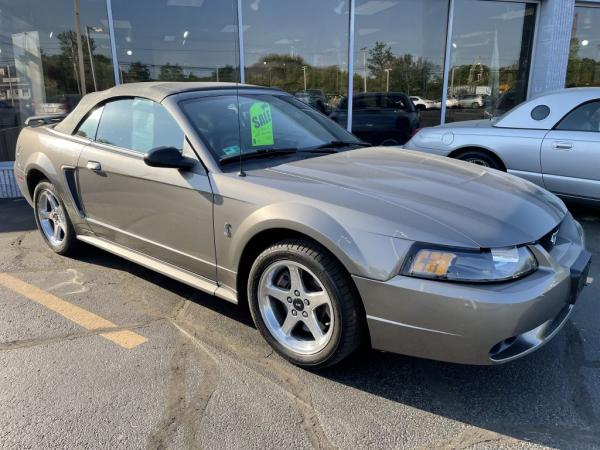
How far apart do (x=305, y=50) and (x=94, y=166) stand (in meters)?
7.09

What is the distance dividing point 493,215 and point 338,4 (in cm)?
823

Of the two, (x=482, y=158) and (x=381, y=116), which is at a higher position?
(x=381, y=116)

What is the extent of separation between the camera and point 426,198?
8.27 ft

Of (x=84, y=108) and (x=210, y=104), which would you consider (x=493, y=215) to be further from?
(x=84, y=108)

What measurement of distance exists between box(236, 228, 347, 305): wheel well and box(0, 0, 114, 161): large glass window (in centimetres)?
605

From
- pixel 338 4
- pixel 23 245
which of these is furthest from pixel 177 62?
pixel 23 245

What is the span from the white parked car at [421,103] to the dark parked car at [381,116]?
0.48 ft

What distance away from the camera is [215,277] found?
2.99 metres

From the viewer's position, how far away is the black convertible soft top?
3395 millimetres

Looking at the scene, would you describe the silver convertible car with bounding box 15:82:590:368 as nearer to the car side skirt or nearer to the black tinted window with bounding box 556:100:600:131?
the car side skirt

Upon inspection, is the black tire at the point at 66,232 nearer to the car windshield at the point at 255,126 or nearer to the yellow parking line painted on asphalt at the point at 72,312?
the yellow parking line painted on asphalt at the point at 72,312

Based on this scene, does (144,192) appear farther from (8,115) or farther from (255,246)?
(8,115)

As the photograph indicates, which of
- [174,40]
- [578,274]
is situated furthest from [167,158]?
[174,40]

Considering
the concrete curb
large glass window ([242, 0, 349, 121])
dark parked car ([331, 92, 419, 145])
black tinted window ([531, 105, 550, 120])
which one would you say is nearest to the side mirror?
black tinted window ([531, 105, 550, 120])
